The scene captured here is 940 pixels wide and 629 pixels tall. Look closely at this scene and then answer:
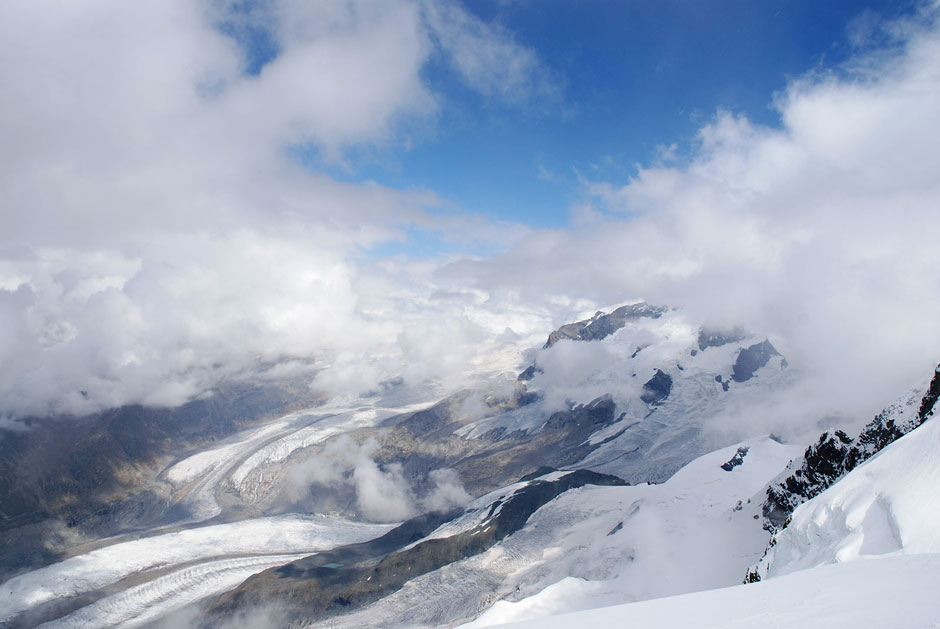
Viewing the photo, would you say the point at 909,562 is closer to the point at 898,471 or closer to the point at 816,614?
the point at 816,614

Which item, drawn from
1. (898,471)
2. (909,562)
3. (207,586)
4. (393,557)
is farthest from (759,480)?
(207,586)

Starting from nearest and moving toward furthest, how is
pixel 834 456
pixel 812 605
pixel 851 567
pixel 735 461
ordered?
pixel 812 605 < pixel 851 567 < pixel 834 456 < pixel 735 461

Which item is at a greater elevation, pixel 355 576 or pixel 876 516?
pixel 876 516

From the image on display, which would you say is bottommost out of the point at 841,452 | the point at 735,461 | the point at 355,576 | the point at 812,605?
the point at 735,461

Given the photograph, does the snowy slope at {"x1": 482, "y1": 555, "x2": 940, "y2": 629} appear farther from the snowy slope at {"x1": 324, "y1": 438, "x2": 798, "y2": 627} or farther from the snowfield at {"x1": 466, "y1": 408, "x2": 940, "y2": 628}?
the snowy slope at {"x1": 324, "y1": 438, "x2": 798, "y2": 627}

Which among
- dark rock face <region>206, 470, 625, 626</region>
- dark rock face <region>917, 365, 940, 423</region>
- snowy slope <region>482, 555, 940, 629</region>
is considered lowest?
dark rock face <region>206, 470, 625, 626</region>

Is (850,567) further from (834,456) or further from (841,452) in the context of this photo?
(841,452)

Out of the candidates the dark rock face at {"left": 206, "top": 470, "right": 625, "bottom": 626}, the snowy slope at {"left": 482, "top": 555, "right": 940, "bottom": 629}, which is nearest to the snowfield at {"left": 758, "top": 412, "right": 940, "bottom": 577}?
the snowy slope at {"left": 482, "top": 555, "right": 940, "bottom": 629}

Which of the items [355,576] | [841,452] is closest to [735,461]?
[841,452]

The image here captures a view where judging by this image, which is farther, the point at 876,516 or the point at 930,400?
the point at 930,400
